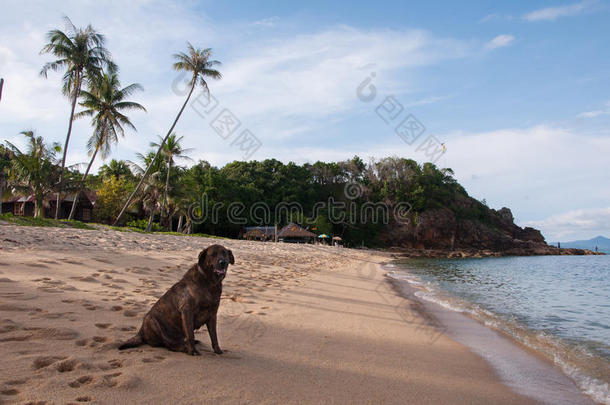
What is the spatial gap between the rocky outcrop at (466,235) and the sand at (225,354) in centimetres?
5022

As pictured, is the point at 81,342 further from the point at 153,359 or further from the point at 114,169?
the point at 114,169

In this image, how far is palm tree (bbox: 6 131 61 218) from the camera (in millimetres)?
23922

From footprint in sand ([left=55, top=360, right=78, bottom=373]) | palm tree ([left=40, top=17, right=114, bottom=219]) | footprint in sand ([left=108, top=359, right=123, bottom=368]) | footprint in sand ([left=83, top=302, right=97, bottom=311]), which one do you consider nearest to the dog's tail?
footprint in sand ([left=108, top=359, right=123, bottom=368])

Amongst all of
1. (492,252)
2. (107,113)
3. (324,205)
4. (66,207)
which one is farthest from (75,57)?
(492,252)

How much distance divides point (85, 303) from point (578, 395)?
5.70 meters

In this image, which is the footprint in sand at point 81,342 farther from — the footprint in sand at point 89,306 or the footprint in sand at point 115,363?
the footprint in sand at point 89,306

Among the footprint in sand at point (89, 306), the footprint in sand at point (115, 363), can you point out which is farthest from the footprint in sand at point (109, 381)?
the footprint in sand at point (89, 306)

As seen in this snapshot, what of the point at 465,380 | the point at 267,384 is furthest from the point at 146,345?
the point at 465,380

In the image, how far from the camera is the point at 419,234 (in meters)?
59.5

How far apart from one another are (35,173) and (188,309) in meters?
27.0

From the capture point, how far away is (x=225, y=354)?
3.51m

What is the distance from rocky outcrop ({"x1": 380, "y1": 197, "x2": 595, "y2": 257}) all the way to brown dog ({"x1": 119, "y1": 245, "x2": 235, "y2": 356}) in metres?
52.5

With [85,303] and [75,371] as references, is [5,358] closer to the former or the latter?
[75,371]

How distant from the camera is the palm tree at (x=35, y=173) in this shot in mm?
23922
